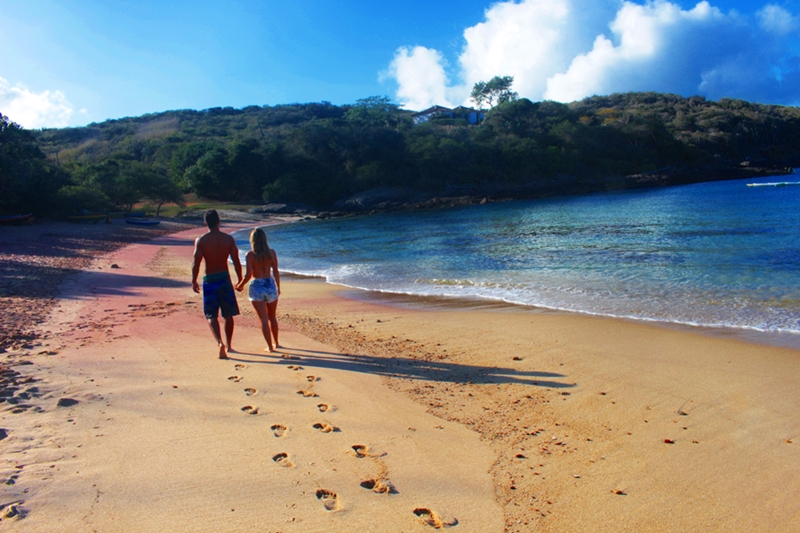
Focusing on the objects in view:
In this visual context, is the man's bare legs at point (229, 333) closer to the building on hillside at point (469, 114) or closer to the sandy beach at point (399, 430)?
the sandy beach at point (399, 430)

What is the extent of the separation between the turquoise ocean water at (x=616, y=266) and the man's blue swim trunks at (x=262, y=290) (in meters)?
4.70

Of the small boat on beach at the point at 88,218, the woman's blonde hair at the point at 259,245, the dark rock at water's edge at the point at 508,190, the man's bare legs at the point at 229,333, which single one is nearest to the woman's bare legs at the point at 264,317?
the man's bare legs at the point at 229,333

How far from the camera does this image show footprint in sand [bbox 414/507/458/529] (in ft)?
8.79

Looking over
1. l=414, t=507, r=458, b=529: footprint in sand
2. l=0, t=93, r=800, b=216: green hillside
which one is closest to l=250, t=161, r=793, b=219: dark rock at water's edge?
l=0, t=93, r=800, b=216: green hillside

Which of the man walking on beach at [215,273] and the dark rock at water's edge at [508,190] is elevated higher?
the dark rock at water's edge at [508,190]

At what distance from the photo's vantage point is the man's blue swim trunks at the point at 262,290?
6125mm

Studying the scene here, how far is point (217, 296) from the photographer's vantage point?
237 inches

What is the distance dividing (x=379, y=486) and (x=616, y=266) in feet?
34.6

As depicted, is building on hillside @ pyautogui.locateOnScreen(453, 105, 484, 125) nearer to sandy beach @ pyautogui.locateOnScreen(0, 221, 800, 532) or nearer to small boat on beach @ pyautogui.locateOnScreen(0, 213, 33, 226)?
small boat on beach @ pyautogui.locateOnScreen(0, 213, 33, 226)

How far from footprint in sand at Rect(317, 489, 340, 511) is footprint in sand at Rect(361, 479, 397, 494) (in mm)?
211

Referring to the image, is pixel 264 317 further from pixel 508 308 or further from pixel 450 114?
pixel 450 114

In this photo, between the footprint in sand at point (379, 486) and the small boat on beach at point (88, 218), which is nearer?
the footprint in sand at point (379, 486)

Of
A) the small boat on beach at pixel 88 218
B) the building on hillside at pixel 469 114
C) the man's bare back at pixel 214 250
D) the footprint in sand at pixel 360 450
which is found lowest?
the footprint in sand at pixel 360 450

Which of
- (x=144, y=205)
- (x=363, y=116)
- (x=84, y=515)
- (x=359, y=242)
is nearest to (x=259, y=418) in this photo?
(x=84, y=515)
